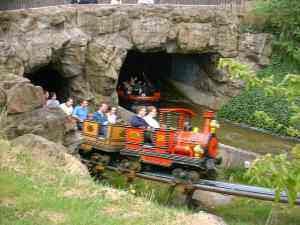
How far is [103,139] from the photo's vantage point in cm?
1349

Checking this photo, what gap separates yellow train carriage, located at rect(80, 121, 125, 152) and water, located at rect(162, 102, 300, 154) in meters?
5.90

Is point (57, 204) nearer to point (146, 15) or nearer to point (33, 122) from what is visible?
point (33, 122)

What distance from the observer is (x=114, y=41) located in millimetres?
19406

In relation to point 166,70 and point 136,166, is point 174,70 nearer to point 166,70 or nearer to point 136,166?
point 166,70

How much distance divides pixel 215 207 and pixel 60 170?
212 inches

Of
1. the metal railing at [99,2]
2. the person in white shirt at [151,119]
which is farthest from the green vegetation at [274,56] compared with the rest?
the person in white shirt at [151,119]

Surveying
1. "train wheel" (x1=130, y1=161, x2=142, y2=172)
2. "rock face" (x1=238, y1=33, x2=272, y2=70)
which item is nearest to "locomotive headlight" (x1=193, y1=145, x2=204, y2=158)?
"train wheel" (x1=130, y1=161, x2=142, y2=172)

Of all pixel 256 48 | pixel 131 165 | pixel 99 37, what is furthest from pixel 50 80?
pixel 131 165

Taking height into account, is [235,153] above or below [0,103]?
below

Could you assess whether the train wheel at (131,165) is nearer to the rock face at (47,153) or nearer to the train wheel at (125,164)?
the train wheel at (125,164)

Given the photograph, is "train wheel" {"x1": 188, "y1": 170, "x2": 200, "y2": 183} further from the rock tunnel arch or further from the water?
the rock tunnel arch

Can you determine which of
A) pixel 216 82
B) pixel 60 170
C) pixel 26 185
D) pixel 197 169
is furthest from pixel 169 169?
pixel 216 82

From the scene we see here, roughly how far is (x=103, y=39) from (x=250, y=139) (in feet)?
19.5

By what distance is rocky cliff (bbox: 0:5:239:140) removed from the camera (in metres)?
16.5
